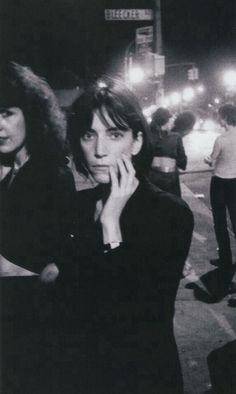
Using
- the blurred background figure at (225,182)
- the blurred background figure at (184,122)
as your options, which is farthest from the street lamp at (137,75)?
the blurred background figure at (225,182)

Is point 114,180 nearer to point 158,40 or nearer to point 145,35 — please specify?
point 158,40

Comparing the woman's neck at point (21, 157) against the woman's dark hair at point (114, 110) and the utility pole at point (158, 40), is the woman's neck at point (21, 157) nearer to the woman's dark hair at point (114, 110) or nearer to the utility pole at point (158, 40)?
the woman's dark hair at point (114, 110)

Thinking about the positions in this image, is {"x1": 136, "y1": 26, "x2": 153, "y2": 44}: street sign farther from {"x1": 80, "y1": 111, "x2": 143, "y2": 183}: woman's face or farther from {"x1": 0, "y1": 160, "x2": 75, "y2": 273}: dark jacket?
{"x1": 80, "y1": 111, "x2": 143, "y2": 183}: woman's face

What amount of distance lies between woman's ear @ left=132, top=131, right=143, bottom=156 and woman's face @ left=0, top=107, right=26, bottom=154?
2.64ft

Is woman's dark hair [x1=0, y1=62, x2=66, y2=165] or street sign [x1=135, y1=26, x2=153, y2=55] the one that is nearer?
woman's dark hair [x1=0, y1=62, x2=66, y2=165]

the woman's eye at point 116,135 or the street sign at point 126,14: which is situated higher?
the street sign at point 126,14

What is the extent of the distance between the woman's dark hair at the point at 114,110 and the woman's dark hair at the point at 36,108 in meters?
0.64

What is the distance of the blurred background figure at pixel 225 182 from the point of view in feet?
18.0

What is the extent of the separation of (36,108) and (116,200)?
102cm

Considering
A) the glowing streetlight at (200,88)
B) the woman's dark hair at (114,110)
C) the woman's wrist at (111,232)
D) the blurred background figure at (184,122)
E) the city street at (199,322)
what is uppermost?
the woman's dark hair at (114,110)

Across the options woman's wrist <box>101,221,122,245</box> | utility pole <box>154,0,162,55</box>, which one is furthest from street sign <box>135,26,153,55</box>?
woman's wrist <box>101,221,122,245</box>

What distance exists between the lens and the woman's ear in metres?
1.66

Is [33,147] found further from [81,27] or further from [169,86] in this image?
[169,86]

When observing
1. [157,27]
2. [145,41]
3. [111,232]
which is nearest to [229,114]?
[111,232]
